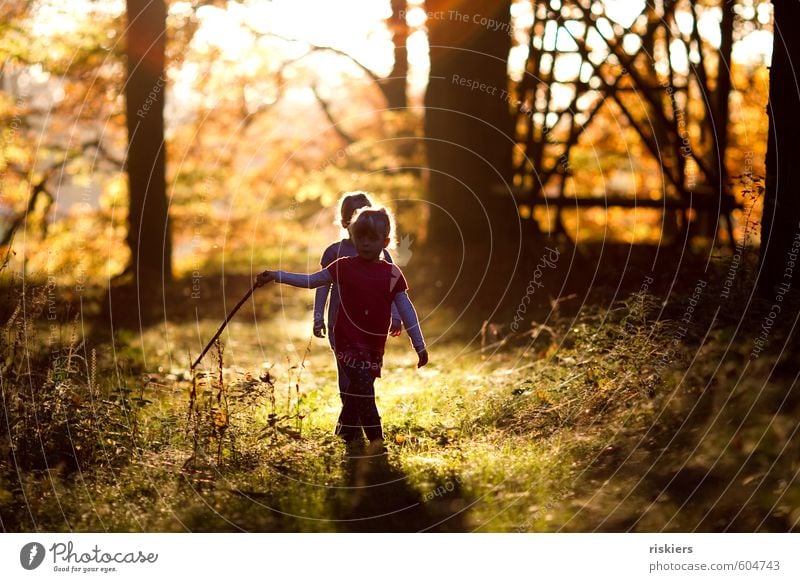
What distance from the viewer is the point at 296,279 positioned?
20.1 feet

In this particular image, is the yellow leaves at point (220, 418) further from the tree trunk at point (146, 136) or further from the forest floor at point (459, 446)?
the tree trunk at point (146, 136)

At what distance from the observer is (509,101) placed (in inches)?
568

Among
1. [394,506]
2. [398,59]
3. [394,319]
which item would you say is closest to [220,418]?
[394,319]

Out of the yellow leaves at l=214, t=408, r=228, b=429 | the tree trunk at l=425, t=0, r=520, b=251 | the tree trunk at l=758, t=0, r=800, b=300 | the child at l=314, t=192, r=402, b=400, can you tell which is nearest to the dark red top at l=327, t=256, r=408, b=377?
the child at l=314, t=192, r=402, b=400

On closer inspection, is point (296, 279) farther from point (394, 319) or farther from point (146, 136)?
point (146, 136)

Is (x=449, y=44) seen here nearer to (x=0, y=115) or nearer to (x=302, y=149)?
(x=0, y=115)

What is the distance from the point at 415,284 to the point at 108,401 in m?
9.65

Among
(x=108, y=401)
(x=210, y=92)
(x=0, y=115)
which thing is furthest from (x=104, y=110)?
(x=108, y=401)

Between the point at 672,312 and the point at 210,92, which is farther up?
the point at 210,92

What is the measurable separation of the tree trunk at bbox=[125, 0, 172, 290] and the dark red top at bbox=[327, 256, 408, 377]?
8337 millimetres

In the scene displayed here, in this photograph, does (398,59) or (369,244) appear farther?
(398,59)

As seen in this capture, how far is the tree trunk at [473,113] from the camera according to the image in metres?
14.1

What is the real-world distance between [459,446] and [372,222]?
1.78 meters

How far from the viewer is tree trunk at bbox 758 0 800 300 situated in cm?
736
